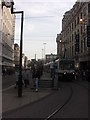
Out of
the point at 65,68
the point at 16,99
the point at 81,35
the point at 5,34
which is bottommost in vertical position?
the point at 16,99

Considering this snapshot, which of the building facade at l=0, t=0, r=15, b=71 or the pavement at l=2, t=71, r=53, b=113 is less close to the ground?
the building facade at l=0, t=0, r=15, b=71

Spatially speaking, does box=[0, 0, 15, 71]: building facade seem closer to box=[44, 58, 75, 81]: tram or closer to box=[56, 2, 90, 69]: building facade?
→ box=[56, 2, 90, 69]: building facade

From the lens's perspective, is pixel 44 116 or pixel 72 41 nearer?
pixel 44 116

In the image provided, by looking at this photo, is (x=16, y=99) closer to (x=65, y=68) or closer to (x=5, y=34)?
(x=65, y=68)

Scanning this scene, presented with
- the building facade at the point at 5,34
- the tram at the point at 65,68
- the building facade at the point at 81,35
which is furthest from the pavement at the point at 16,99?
the building facade at the point at 5,34

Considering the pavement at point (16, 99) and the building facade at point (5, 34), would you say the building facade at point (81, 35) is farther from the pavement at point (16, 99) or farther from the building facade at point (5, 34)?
the pavement at point (16, 99)

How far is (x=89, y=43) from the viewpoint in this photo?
42125 millimetres

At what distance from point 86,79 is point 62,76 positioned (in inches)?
264

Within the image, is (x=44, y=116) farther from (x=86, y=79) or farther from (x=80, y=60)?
(x=80, y=60)

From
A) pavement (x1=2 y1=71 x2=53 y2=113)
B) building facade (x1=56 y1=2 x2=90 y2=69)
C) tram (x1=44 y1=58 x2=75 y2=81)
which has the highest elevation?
building facade (x1=56 y1=2 x2=90 y2=69)

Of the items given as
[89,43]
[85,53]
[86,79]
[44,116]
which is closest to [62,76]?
[86,79]

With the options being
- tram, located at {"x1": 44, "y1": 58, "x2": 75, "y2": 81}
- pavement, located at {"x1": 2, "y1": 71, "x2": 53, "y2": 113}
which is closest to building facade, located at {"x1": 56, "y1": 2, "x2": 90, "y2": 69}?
tram, located at {"x1": 44, "y1": 58, "x2": 75, "y2": 81}

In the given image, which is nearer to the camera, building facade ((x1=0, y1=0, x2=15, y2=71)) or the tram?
the tram

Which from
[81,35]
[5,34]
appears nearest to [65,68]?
[81,35]
